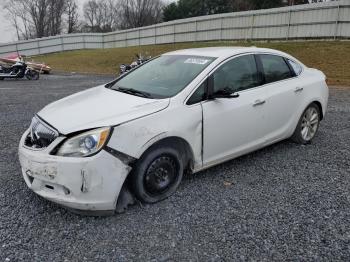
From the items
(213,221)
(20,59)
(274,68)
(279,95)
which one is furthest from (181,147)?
(20,59)

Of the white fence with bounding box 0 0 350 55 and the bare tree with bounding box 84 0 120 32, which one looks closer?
the white fence with bounding box 0 0 350 55

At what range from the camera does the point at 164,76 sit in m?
4.33

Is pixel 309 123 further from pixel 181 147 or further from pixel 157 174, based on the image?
pixel 157 174

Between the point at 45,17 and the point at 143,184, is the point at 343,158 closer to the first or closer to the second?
the point at 143,184

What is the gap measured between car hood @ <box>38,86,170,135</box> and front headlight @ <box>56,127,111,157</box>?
7cm

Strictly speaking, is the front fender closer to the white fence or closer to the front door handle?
the front door handle

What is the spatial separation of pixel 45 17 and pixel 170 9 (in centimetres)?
2475

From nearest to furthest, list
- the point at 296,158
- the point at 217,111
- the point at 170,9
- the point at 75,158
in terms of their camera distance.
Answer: the point at 75,158
the point at 217,111
the point at 296,158
the point at 170,9

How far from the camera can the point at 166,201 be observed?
368cm

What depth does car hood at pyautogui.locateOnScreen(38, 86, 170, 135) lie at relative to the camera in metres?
3.26

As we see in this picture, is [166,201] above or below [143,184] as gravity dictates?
below

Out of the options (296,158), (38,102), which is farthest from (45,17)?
(296,158)

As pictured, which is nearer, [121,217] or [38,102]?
[121,217]

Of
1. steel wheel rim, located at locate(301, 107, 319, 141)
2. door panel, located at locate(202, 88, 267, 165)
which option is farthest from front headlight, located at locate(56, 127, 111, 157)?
steel wheel rim, located at locate(301, 107, 319, 141)
